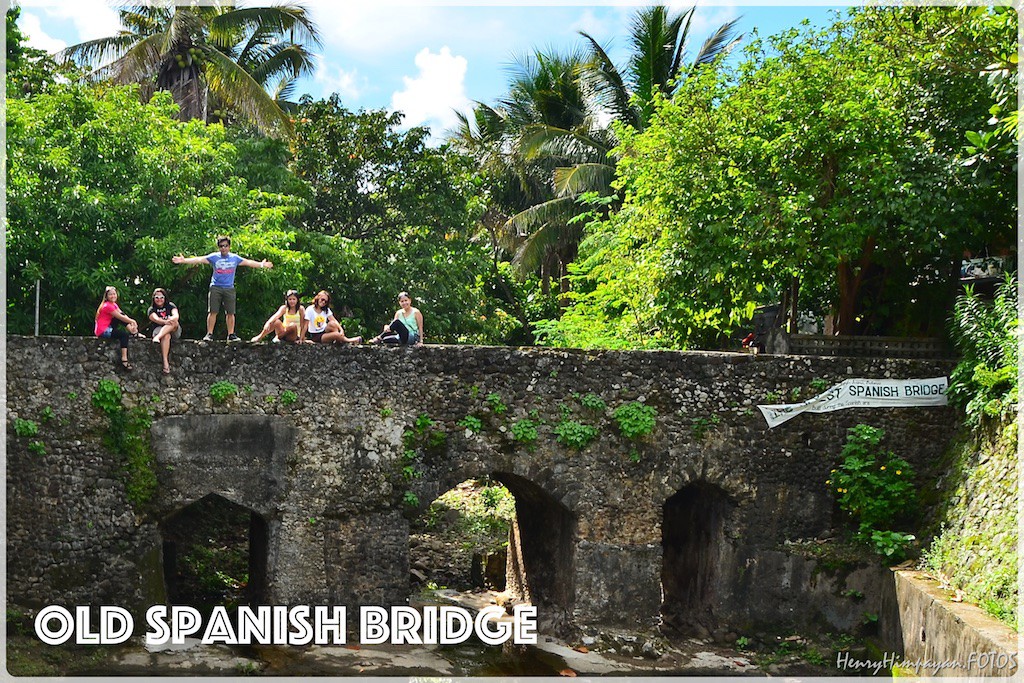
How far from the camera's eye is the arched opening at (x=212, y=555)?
13.0 m

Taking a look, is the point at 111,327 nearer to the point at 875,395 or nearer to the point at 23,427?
the point at 23,427

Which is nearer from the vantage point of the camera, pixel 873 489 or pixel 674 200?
pixel 873 489

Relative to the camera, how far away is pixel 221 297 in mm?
12211

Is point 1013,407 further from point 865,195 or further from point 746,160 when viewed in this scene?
point 746,160

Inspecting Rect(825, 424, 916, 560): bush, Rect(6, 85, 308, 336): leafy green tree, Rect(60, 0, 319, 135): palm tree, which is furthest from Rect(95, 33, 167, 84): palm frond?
Rect(825, 424, 916, 560): bush

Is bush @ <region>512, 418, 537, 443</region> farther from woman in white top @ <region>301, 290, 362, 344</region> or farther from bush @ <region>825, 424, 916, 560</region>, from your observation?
bush @ <region>825, 424, 916, 560</region>

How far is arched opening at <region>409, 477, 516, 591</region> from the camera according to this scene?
16031 mm

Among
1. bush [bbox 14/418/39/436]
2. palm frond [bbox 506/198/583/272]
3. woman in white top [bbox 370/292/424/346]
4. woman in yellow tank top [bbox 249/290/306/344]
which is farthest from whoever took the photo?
palm frond [bbox 506/198/583/272]

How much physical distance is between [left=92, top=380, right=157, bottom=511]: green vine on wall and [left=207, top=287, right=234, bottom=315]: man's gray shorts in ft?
4.38

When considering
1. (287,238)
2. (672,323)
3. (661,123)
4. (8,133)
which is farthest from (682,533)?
(8,133)

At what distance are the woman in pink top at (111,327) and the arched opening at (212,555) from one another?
2416 millimetres

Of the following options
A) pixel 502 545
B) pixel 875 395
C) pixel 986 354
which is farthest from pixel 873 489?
pixel 502 545

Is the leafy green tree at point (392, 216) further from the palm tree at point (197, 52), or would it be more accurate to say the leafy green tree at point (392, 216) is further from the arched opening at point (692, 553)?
the arched opening at point (692, 553)

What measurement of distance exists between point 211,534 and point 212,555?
493 millimetres
